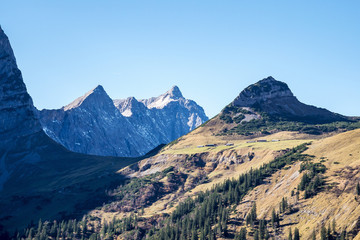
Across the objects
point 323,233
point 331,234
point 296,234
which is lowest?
point 331,234

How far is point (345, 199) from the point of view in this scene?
→ 174 m

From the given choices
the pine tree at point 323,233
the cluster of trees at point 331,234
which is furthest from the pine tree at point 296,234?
the pine tree at point 323,233

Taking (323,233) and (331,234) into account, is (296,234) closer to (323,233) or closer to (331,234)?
(323,233)

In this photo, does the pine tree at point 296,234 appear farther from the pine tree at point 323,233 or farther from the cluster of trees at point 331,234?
the pine tree at point 323,233

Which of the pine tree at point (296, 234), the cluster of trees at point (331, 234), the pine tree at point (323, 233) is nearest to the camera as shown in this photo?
the cluster of trees at point (331, 234)

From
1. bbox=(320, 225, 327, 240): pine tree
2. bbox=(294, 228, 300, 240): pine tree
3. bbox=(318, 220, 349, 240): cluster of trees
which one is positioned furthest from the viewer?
bbox=(294, 228, 300, 240): pine tree

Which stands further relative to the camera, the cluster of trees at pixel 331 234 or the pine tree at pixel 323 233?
the pine tree at pixel 323 233

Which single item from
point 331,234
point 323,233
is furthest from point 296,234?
point 331,234

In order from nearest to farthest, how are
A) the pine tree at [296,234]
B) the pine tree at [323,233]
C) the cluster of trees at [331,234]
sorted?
the cluster of trees at [331,234] < the pine tree at [323,233] < the pine tree at [296,234]

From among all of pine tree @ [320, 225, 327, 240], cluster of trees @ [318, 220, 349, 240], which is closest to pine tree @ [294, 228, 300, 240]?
cluster of trees @ [318, 220, 349, 240]

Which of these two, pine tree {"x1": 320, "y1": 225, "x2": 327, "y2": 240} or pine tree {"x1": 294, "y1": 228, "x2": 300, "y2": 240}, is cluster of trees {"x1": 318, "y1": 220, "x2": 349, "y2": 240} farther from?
pine tree {"x1": 294, "y1": 228, "x2": 300, "y2": 240}

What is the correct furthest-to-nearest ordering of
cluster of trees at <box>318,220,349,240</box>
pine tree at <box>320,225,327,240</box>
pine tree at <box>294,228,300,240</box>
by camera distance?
1. pine tree at <box>294,228,300,240</box>
2. pine tree at <box>320,225,327,240</box>
3. cluster of trees at <box>318,220,349,240</box>

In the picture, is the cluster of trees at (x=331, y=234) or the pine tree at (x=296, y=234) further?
the pine tree at (x=296, y=234)

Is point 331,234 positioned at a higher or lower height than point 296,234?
lower
